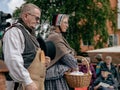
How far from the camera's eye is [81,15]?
30609mm

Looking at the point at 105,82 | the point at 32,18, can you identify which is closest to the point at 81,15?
the point at 105,82

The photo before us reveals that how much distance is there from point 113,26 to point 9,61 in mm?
30828

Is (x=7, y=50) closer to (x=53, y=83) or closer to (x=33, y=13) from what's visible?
(x=33, y=13)

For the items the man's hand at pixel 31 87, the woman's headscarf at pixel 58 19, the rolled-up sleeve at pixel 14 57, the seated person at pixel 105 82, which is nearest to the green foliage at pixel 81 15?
the seated person at pixel 105 82

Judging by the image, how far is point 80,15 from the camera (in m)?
A: 30.5

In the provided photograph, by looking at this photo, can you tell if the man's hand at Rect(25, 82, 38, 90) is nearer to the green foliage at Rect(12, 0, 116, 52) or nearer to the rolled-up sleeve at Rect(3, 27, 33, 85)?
the rolled-up sleeve at Rect(3, 27, 33, 85)

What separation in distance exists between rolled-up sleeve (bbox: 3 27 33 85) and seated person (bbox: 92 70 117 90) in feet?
22.6

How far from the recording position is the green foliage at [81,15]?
30.9m

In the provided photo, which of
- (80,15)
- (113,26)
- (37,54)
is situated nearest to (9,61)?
(37,54)

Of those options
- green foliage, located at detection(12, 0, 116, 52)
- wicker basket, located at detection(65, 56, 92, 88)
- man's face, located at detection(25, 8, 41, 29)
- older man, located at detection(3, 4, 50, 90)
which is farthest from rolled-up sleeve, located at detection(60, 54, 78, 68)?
green foliage, located at detection(12, 0, 116, 52)

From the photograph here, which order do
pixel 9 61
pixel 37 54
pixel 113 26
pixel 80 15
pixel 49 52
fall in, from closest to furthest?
pixel 9 61
pixel 37 54
pixel 49 52
pixel 80 15
pixel 113 26

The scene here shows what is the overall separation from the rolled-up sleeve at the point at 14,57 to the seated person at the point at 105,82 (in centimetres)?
687

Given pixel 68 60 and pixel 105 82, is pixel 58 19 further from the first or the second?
pixel 105 82

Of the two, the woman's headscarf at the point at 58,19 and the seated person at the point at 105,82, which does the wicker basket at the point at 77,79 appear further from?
the seated person at the point at 105,82
